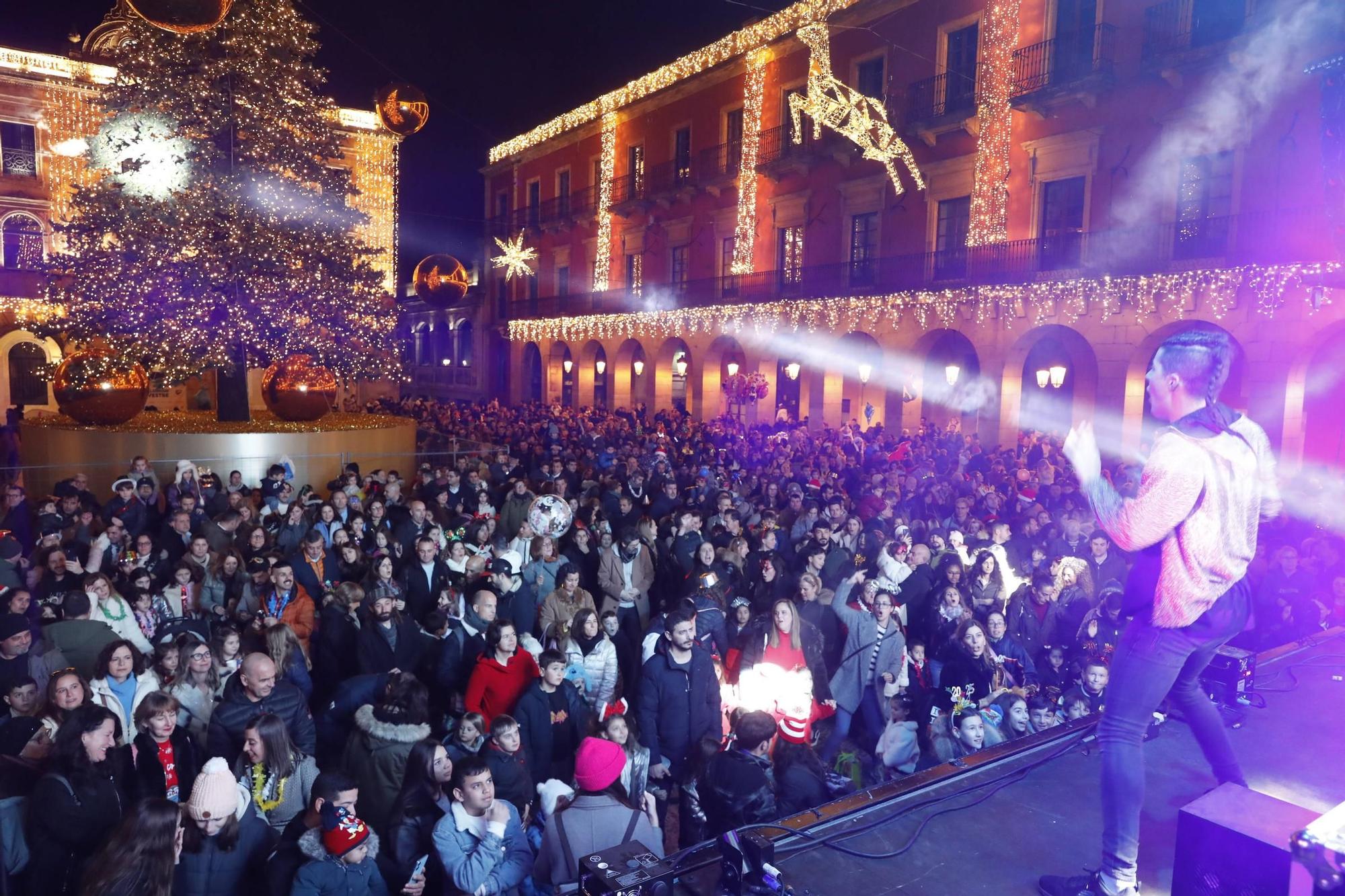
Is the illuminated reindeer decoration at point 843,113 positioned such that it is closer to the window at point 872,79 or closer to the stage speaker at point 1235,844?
the window at point 872,79

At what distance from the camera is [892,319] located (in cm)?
2117

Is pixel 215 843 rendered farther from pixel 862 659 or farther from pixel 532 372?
pixel 532 372

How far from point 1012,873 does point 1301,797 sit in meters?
1.42

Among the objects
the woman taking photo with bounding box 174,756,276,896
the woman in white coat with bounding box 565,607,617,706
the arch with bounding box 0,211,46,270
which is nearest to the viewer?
the woman taking photo with bounding box 174,756,276,896

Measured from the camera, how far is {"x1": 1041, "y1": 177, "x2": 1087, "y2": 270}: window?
17656 millimetres

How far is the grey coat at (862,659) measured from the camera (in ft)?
18.8

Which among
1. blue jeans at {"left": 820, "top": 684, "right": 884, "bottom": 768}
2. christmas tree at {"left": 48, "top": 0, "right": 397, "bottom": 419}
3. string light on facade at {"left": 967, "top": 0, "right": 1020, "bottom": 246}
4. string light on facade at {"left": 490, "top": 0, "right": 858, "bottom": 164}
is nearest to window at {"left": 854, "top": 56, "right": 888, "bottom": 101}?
string light on facade at {"left": 490, "top": 0, "right": 858, "bottom": 164}

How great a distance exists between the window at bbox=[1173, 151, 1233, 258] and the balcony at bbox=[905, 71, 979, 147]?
501 centimetres

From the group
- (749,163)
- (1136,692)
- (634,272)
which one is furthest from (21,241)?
(1136,692)

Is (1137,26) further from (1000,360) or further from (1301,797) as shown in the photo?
(1301,797)

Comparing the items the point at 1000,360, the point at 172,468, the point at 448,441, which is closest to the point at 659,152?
the point at 1000,360

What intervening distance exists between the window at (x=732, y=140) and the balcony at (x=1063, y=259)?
11.7 feet

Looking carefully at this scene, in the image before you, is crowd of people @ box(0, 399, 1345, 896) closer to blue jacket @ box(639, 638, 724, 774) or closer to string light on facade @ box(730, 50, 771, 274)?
blue jacket @ box(639, 638, 724, 774)

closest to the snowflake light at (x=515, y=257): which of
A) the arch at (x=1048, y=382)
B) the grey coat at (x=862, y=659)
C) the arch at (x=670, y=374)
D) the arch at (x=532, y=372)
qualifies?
the arch at (x=532, y=372)
